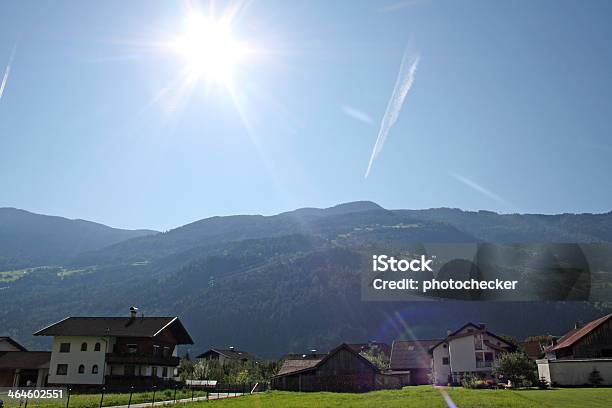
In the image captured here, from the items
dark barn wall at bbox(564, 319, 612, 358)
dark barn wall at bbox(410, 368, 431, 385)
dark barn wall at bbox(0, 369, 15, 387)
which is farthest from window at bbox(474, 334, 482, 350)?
dark barn wall at bbox(0, 369, 15, 387)

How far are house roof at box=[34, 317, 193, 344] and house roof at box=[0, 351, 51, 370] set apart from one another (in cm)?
443

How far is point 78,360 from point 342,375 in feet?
102

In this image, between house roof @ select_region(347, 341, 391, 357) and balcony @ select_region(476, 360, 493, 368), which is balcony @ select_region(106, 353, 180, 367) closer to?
balcony @ select_region(476, 360, 493, 368)

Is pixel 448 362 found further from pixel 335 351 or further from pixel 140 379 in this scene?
pixel 140 379

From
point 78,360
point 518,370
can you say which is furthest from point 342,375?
point 78,360

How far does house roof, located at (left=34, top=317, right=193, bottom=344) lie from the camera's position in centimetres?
5997

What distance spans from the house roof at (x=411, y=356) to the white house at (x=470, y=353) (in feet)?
18.3

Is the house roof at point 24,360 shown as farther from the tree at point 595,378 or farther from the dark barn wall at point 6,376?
the tree at point 595,378

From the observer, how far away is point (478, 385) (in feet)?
164

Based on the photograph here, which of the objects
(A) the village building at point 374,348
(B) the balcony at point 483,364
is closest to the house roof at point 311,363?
(B) the balcony at point 483,364

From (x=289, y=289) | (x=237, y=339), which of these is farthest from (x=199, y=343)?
(x=289, y=289)

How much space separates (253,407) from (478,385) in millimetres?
28200

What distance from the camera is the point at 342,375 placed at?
59812 mm

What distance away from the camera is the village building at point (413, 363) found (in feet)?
256
